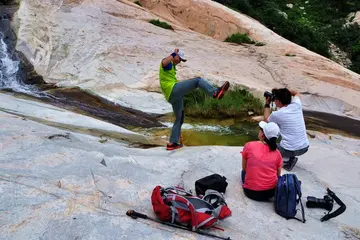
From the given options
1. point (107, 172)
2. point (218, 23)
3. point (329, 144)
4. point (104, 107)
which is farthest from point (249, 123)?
point (218, 23)

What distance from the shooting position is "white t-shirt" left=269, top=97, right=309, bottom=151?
20.3ft

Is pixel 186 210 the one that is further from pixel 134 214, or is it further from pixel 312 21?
pixel 312 21

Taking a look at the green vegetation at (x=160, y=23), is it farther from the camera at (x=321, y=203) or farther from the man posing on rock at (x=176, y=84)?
the camera at (x=321, y=203)

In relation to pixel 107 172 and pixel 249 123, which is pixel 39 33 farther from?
pixel 107 172

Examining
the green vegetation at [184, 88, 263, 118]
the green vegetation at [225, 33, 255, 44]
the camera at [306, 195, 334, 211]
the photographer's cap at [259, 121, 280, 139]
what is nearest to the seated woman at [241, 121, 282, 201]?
Result: the photographer's cap at [259, 121, 280, 139]

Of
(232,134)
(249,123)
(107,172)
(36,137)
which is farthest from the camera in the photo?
(249,123)

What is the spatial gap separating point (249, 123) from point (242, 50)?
18.9ft

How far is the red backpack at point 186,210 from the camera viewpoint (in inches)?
163

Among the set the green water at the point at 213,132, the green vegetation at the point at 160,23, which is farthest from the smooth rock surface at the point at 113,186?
the green vegetation at the point at 160,23

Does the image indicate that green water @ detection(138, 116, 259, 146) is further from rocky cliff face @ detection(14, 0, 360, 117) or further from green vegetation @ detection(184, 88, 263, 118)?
rocky cliff face @ detection(14, 0, 360, 117)

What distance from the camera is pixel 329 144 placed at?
8.53 meters

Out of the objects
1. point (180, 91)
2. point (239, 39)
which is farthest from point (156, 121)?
point (239, 39)

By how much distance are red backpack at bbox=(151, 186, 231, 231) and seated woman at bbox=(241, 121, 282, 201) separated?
86cm

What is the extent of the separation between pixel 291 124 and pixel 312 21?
74.6 feet
